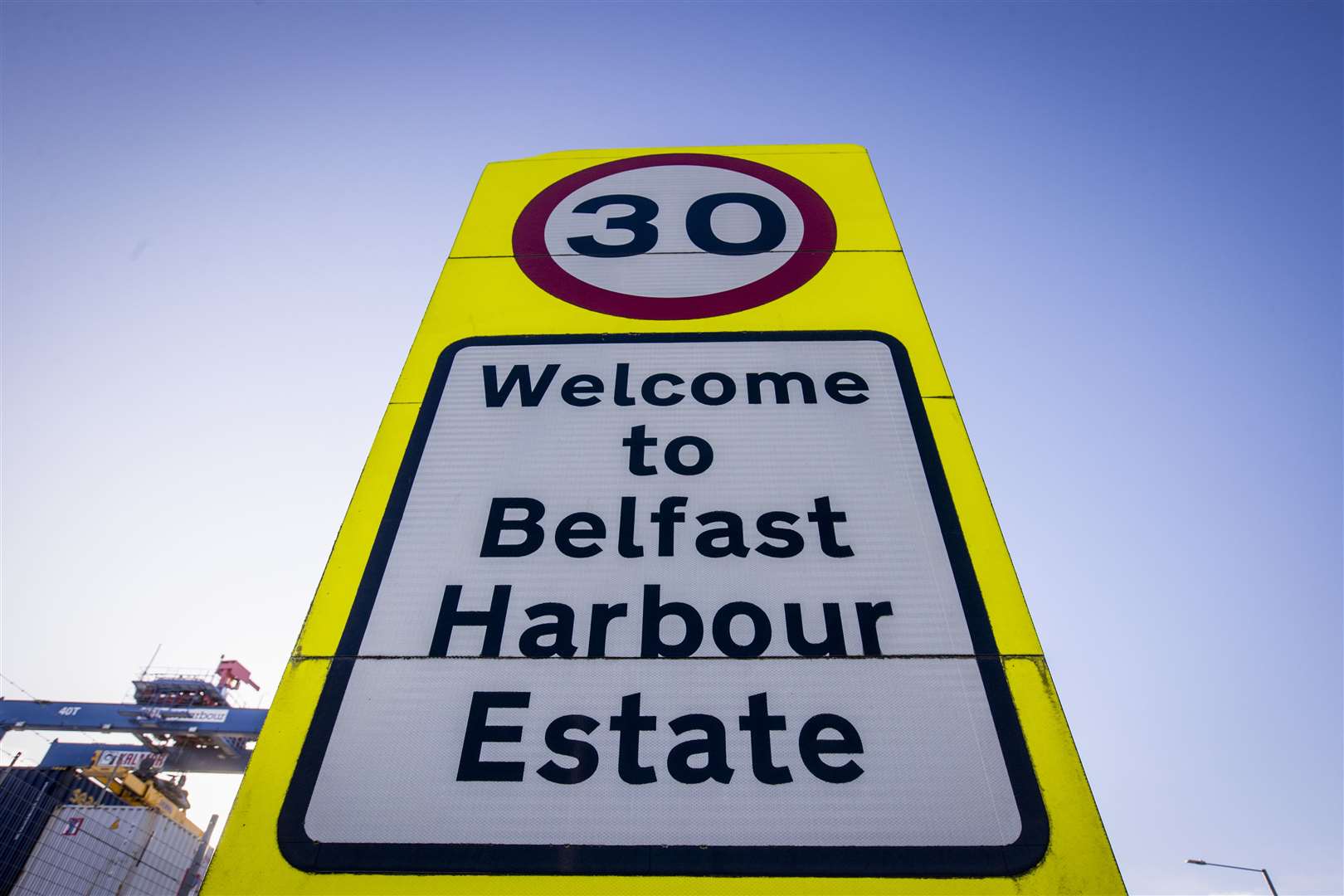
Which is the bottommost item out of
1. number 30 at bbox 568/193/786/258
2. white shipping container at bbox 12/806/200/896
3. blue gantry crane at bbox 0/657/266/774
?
number 30 at bbox 568/193/786/258

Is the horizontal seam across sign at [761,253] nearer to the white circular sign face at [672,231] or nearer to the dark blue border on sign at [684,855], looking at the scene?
the white circular sign face at [672,231]

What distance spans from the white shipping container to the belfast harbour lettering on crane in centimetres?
3144

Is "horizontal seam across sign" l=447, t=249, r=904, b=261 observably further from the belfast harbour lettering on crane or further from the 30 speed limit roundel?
the belfast harbour lettering on crane

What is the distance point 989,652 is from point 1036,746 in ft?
0.49

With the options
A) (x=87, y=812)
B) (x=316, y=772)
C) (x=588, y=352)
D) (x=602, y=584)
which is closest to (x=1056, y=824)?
(x=602, y=584)

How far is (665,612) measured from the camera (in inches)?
47.3

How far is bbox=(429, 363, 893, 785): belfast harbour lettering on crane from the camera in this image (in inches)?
41.0

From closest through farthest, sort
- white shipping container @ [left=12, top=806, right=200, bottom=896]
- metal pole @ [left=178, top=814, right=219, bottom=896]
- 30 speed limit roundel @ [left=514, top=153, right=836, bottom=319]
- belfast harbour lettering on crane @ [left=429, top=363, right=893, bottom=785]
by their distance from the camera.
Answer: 1. belfast harbour lettering on crane @ [left=429, top=363, right=893, bottom=785]
2. 30 speed limit roundel @ [left=514, top=153, right=836, bottom=319]
3. white shipping container @ [left=12, top=806, right=200, bottom=896]
4. metal pole @ [left=178, top=814, right=219, bottom=896]

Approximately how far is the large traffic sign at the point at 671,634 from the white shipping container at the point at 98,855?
3132 cm

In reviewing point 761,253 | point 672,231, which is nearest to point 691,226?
point 672,231

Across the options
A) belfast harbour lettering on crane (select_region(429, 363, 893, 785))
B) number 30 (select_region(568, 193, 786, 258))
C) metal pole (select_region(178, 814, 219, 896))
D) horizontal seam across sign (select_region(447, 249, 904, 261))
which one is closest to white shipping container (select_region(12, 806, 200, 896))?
metal pole (select_region(178, 814, 219, 896))

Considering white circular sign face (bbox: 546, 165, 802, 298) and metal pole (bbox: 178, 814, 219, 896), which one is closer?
white circular sign face (bbox: 546, 165, 802, 298)

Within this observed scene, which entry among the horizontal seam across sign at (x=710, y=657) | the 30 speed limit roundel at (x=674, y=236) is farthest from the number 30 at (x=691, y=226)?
the horizontal seam across sign at (x=710, y=657)

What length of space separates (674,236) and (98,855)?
3172 centimetres
